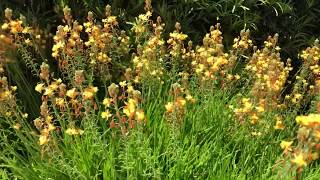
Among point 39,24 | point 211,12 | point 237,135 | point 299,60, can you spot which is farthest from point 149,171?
point 299,60

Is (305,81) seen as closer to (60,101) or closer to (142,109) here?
(142,109)

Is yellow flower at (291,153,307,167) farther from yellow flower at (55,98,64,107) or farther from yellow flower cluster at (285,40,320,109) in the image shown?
yellow flower cluster at (285,40,320,109)

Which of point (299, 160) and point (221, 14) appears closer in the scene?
point (299, 160)

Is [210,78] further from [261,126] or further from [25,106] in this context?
[25,106]

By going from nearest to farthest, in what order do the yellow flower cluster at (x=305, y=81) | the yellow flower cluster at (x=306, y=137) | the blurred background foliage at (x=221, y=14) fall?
the yellow flower cluster at (x=306, y=137), the yellow flower cluster at (x=305, y=81), the blurred background foliage at (x=221, y=14)

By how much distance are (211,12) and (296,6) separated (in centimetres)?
125

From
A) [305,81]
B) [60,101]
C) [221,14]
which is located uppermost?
[221,14]

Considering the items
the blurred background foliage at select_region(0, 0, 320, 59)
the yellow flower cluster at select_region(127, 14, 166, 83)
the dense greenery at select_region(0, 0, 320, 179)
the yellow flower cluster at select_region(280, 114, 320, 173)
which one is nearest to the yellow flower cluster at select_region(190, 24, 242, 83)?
the dense greenery at select_region(0, 0, 320, 179)

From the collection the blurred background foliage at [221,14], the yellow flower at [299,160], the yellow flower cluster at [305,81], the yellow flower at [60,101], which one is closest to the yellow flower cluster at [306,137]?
the yellow flower at [299,160]

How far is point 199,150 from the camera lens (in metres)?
3.11

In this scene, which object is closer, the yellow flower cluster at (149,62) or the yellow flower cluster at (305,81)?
the yellow flower cluster at (149,62)

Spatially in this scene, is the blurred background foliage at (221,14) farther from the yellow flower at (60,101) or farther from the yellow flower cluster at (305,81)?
the yellow flower at (60,101)

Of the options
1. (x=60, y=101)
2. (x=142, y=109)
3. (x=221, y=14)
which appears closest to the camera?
(x=60, y=101)

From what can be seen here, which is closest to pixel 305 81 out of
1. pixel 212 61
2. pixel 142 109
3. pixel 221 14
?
pixel 212 61
